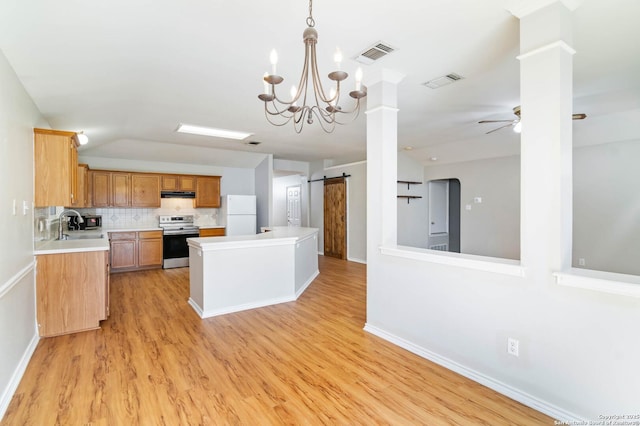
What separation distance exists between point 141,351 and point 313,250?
3280 millimetres

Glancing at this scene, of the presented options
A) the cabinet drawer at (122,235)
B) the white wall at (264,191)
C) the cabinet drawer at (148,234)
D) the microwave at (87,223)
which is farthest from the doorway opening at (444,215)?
the microwave at (87,223)

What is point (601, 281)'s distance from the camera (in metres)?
1.73

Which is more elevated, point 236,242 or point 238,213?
point 238,213

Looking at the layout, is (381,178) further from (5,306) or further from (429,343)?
(5,306)

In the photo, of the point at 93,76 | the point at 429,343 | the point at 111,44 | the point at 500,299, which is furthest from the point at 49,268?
the point at 500,299

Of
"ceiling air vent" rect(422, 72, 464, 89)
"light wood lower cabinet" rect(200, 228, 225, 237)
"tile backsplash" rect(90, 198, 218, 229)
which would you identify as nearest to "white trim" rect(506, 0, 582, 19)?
"ceiling air vent" rect(422, 72, 464, 89)

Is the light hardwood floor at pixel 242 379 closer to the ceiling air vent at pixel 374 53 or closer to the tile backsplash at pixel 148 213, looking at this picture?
the ceiling air vent at pixel 374 53

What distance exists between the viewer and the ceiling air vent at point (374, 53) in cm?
251

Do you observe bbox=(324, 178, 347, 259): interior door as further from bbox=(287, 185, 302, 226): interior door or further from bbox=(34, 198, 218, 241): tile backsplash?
bbox=(34, 198, 218, 241): tile backsplash

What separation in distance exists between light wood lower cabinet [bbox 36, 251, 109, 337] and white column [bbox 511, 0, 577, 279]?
4.03 metres

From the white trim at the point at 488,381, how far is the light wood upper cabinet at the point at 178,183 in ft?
18.7

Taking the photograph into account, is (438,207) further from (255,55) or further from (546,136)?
(255,55)

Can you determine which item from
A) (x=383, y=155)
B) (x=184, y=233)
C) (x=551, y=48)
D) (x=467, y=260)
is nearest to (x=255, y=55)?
(x=383, y=155)

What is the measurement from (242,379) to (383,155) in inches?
92.1
